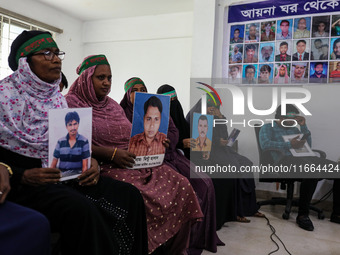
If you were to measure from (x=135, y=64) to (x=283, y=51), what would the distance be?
2.80 meters

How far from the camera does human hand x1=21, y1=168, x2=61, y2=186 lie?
1.19 meters

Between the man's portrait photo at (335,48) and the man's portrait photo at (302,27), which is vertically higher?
the man's portrait photo at (302,27)

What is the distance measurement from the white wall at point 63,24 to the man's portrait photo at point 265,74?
354 cm

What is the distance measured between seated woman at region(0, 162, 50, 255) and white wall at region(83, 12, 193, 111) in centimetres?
414

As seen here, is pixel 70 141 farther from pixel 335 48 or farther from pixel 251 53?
pixel 335 48

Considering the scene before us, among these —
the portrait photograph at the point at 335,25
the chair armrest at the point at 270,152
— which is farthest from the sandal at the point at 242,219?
the portrait photograph at the point at 335,25

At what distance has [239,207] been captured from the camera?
9.37 ft

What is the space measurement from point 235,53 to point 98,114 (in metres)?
2.53

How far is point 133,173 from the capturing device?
164cm

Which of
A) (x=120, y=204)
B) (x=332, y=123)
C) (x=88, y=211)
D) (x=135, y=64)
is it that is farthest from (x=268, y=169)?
(x=135, y=64)

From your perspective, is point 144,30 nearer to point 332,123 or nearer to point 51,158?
A: point 332,123

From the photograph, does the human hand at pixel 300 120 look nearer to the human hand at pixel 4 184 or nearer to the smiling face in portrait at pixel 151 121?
the smiling face in portrait at pixel 151 121

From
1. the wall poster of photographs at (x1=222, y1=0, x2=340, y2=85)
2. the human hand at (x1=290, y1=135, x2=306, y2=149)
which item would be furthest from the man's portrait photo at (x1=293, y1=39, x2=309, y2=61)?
the human hand at (x1=290, y1=135, x2=306, y2=149)

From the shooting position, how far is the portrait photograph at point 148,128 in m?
1.62
